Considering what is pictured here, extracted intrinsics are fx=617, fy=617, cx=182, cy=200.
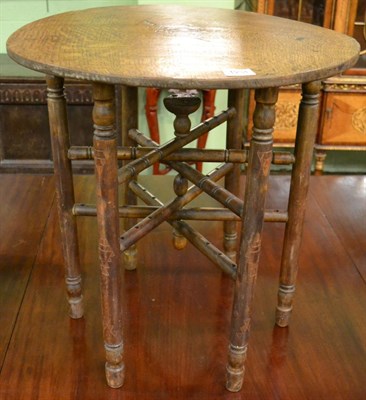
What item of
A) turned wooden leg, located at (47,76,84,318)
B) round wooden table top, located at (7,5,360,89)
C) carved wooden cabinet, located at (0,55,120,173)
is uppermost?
round wooden table top, located at (7,5,360,89)

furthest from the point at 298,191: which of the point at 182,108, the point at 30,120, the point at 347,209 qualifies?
the point at 30,120

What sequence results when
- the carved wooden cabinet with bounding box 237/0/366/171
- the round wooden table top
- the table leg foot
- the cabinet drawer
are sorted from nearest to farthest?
the round wooden table top, the table leg foot, the carved wooden cabinet with bounding box 237/0/366/171, the cabinet drawer

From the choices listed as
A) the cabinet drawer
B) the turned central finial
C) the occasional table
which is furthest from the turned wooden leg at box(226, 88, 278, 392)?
the cabinet drawer

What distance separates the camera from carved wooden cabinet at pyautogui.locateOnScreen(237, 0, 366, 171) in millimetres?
2352

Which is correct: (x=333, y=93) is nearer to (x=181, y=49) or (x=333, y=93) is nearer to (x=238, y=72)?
(x=181, y=49)

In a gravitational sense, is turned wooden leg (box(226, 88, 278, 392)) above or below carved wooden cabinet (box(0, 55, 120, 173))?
above

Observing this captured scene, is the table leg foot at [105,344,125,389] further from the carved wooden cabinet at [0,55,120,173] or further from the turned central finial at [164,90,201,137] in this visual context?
the carved wooden cabinet at [0,55,120,173]

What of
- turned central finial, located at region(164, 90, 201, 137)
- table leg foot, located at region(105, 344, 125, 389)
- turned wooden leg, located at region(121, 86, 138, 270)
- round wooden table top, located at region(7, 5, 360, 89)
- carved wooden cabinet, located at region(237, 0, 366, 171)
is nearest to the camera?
round wooden table top, located at region(7, 5, 360, 89)

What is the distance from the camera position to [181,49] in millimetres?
1036

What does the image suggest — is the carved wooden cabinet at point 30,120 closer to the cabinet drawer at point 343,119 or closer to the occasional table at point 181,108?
the cabinet drawer at point 343,119

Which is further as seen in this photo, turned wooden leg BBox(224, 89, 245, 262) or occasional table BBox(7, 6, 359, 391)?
turned wooden leg BBox(224, 89, 245, 262)

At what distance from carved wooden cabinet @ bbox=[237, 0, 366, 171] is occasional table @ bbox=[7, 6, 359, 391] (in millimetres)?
990

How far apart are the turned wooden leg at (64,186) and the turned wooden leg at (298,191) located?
0.43 meters

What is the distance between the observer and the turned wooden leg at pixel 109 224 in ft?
3.09
